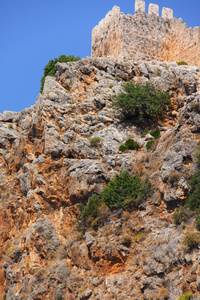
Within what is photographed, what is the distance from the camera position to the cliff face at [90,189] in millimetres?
26953

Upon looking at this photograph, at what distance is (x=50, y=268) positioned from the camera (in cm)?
3139

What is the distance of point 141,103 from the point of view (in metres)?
36.7

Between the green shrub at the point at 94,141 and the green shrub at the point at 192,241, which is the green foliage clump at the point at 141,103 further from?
the green shrub at the point at 192,241

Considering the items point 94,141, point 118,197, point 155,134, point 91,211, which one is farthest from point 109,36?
point 91,211

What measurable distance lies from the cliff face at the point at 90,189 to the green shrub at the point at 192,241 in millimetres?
447

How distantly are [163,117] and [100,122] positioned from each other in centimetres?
518

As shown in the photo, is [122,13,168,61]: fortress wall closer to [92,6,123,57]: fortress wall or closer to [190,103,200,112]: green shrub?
[92,6,123,57]: fortress wall

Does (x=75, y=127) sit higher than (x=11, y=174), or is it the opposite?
(x=75, y=127)

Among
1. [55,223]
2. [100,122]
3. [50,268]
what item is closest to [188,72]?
[100,122]

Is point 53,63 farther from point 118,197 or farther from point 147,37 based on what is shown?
point 118,197

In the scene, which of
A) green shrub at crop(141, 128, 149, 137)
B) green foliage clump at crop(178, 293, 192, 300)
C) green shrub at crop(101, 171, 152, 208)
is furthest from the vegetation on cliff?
green foliage clump at crop(178, 293, 192, 300)

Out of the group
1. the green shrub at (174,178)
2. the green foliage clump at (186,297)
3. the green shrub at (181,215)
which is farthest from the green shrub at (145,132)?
the green foliage clump at (186,297)

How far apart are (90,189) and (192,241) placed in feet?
32.6

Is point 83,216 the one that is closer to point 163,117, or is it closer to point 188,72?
point 163,117
